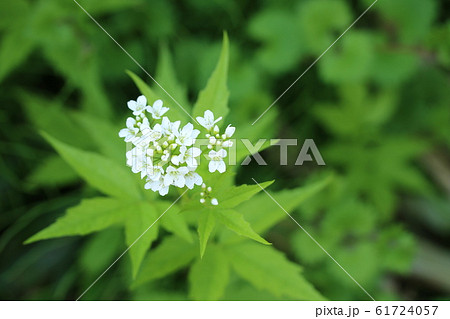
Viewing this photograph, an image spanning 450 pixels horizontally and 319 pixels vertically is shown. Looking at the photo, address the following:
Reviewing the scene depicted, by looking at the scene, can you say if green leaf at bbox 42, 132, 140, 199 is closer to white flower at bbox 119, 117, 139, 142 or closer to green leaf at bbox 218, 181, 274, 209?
white flower at bbox 119, 117, 139, 142

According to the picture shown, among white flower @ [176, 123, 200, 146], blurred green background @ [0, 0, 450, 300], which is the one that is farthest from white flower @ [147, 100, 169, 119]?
blurred green background @ [0, 0, 450, 300]

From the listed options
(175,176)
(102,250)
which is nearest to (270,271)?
(175,176)

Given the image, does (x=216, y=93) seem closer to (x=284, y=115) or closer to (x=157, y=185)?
(x=157, y=185)

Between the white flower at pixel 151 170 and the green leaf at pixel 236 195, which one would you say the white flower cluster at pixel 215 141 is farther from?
the white flower at pixel 151 170

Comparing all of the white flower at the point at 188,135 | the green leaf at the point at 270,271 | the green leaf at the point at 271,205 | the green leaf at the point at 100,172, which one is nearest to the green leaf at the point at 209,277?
the green leaf at the point at 270,271

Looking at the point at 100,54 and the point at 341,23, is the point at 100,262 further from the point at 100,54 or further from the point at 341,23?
the point at 341,23
